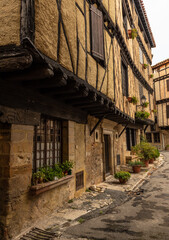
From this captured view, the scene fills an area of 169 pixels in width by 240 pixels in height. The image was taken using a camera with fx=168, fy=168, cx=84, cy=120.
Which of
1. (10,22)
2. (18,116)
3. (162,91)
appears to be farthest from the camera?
Result: (162,91)

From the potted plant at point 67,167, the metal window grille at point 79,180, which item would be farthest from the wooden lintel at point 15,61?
the metal window grille at point 79,180

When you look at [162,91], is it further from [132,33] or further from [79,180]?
[79,180]

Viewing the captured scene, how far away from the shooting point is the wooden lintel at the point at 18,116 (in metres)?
2.70

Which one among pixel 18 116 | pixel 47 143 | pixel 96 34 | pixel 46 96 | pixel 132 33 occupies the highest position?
pixel 132 33

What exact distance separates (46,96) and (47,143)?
1.14 metres

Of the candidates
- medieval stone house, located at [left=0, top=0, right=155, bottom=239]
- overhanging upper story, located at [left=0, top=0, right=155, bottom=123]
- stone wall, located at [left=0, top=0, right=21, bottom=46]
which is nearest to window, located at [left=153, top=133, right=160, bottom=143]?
overhanging upper story, located at [left=0, top=0, right=155, bottom=123]

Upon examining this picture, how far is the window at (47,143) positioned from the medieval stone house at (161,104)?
18.4 metres

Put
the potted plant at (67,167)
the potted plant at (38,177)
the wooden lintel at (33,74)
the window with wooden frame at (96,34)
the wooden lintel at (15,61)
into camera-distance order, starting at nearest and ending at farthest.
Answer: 1. the wooden lintel at (15,61)
2. the wooden lintel at (33,74)
3. the potted plant at (38,177)
4. the potted plant at (67,167)
5. the window with wooden frame at (96,34)

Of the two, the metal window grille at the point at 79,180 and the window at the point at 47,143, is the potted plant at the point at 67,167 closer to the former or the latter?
the window at the point at 47,143

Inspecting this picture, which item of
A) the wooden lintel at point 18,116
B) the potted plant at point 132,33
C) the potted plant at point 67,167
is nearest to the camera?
the wooden lintel at point 18,116

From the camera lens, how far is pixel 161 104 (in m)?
20.7

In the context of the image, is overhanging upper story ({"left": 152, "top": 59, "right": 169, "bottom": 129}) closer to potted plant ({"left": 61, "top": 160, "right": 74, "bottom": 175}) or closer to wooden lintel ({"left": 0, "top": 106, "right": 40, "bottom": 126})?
potted plant ({"left": 61, "top": 160, "right": 74, "bottom": 175})

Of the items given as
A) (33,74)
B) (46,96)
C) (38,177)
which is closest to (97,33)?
(46,96)

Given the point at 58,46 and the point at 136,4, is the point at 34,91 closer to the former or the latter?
the point at 58,46
